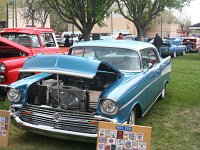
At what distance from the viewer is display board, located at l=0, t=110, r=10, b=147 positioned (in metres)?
5.00

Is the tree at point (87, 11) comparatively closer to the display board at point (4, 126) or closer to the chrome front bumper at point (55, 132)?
Result: the chrome front bumper at point (55, 132)

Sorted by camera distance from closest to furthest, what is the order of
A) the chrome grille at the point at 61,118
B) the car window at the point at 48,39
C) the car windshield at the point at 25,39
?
the chrome grille at the point at 61,118, the car windshield at the point at 25,39, the car window at the point at 48,39

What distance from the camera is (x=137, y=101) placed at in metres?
5.79

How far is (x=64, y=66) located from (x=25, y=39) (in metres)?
4.91

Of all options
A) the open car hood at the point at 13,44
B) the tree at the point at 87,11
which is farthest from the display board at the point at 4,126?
the tree at the point at 87,11

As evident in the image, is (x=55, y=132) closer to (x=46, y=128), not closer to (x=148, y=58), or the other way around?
(x=46, y=128)

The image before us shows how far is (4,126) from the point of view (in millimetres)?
5055

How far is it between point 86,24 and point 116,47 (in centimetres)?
1446

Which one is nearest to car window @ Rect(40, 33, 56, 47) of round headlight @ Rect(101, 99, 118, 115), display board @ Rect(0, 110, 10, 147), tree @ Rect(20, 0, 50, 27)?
display board @ Rect(0, 110, 10, 147)

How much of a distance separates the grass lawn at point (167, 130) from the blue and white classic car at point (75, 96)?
351 mm

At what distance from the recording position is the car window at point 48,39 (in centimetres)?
1008

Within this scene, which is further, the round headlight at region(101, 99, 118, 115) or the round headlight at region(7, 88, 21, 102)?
the round headlight at region(7, 88, 21, 102)

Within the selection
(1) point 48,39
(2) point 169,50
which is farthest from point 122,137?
(2) point 169,50

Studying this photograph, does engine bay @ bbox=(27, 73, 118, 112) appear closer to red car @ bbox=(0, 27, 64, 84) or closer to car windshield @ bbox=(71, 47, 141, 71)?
car windshield @ bbox=(71, 47, 141, 71)
